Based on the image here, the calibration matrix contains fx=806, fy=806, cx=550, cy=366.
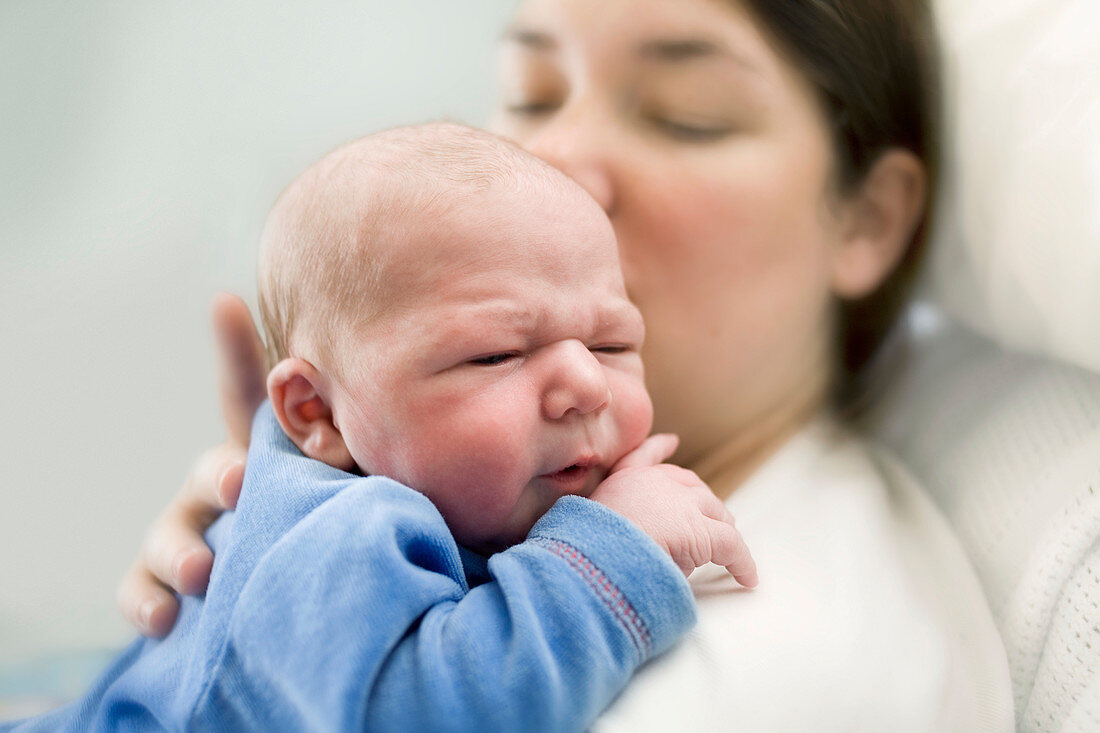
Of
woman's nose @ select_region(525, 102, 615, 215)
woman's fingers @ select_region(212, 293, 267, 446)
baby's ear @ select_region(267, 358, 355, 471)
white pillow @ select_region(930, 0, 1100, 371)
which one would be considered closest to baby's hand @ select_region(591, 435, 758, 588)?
baby's ear @ select_region(267, 358, 355, 471)

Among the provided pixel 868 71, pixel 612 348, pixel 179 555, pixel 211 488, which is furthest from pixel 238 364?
pixel 868 71

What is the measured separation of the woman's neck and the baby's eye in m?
0.50

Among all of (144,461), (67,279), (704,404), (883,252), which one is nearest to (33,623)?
(144,461)

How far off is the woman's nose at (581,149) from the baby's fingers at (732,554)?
508mm

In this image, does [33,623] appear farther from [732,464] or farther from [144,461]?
[732,464]

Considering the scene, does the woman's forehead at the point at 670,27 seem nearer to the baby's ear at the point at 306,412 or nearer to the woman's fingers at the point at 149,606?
the baby's ear at the point at 306,412

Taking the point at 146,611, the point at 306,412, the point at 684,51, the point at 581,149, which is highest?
the point at 684,51

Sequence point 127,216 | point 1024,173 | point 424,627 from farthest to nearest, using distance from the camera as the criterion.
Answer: point 127,216, point 1024,173, point 424,627

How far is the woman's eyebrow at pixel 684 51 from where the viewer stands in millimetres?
1131

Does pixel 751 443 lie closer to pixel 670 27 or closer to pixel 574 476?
pixel 574 476

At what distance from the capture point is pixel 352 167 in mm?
914

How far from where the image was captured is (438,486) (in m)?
0.83

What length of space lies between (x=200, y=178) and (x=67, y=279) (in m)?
0.32

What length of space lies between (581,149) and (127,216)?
0.95 meters
